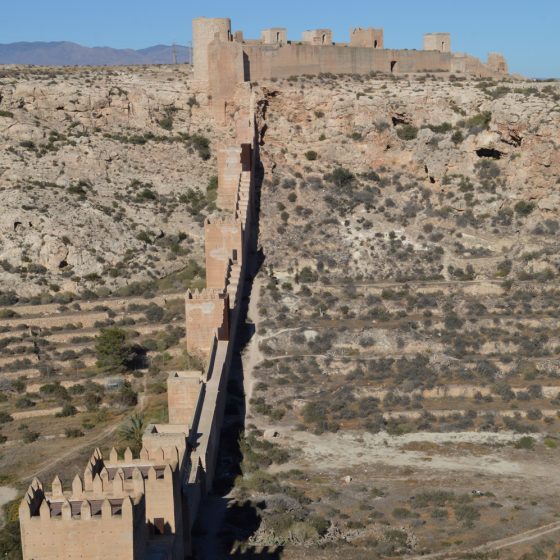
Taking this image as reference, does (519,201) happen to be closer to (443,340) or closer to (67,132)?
(443,340)

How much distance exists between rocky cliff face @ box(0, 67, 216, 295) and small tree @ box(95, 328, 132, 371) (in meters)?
6.03

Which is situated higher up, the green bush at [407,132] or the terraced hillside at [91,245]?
the green bush at [407,132]

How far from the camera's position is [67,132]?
48.8m

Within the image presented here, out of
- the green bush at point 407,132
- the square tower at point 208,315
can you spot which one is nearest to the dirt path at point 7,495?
the square tower at point 208,315

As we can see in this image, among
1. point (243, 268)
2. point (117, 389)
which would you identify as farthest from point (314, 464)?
point (243, 268)

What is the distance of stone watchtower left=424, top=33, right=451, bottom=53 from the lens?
2157 inches

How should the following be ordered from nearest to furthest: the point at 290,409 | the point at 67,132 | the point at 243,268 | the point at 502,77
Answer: the point at 290,409
the point at 243,268
the point at 67,132
the point at 502,77

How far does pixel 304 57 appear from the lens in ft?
164

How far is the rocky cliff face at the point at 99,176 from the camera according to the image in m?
43.0

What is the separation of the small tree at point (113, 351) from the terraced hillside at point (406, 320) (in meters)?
5.02

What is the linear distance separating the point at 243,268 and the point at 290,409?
30.1 ft

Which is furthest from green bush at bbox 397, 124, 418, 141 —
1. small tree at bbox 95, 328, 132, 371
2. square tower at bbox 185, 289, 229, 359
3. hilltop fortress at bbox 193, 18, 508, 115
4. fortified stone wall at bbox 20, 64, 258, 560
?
small tree at bbox 95, 328, 132, 371

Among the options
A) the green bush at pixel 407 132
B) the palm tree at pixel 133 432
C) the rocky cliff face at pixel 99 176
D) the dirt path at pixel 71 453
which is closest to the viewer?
the dirt path at pixel 71 453

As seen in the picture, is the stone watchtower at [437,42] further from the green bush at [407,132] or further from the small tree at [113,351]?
the small tree at [113,351]
